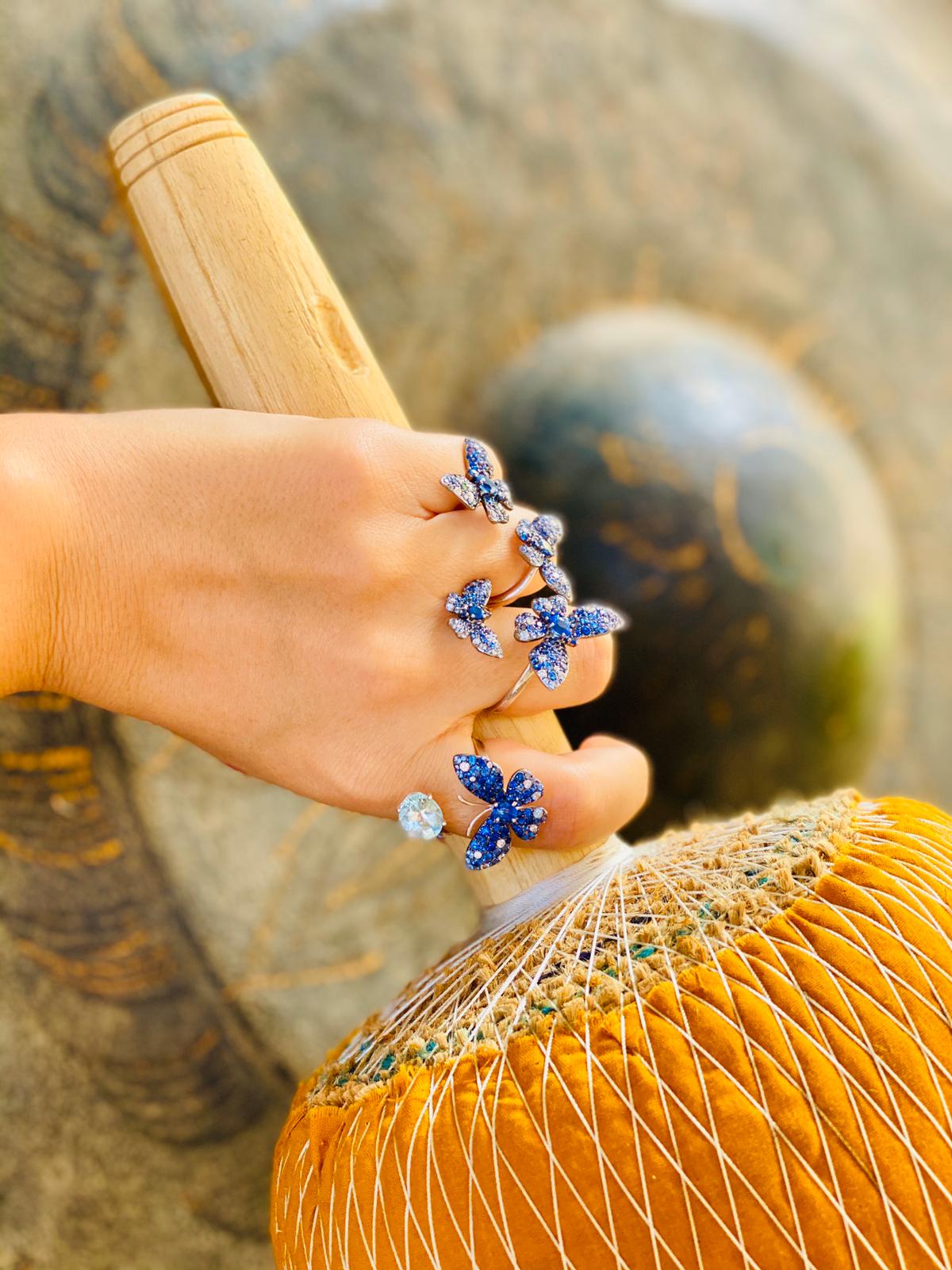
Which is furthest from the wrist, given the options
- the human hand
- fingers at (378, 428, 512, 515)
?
fingers at (378, 428, 512, 515)

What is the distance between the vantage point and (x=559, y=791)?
1.53 feet

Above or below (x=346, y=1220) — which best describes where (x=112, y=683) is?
above

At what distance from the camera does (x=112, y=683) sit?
18.8 inches

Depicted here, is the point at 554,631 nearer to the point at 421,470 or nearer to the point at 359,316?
the point at 421,470

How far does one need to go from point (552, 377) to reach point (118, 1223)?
2.64 feet

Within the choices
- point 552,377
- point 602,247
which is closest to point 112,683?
point 552,377

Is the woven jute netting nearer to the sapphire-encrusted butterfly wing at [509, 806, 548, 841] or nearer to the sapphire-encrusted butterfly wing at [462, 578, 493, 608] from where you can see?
the sapphire-encrusted butterfly wing at [509, 806, 548, 841]

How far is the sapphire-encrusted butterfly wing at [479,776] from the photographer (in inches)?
17.4

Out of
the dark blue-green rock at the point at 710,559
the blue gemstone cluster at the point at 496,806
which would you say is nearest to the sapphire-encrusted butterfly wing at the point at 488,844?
the blue gemstone cluster at the point at 496,806

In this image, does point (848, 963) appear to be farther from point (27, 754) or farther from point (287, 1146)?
point (27, 754)

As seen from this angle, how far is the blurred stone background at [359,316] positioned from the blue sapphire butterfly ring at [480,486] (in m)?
0.37

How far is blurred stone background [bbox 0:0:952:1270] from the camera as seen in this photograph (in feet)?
2.15

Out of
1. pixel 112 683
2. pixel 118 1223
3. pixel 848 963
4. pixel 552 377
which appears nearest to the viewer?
pixel 848 963

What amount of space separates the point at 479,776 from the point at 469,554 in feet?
0.36
